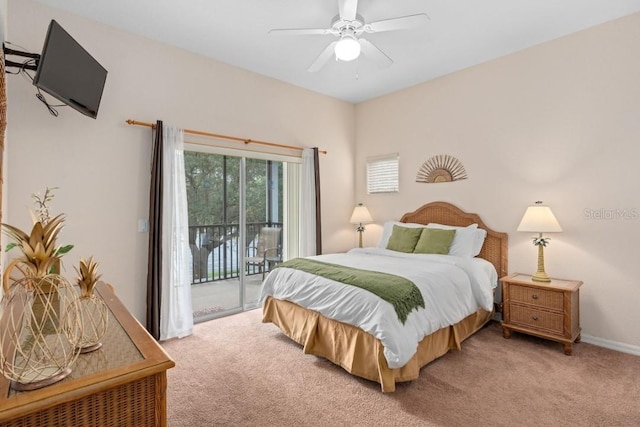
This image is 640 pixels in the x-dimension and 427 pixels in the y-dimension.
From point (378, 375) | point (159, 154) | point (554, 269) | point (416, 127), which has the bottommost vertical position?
point (378, 375)

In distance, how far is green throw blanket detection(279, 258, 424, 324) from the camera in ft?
7.60

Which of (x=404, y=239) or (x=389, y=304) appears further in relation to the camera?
(x=404, y=239)

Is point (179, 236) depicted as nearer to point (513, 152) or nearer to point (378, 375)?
point (378, 375)

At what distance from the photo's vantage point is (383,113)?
195 inches

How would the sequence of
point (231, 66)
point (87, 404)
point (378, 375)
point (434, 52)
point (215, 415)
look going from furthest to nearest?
point (231, 66), point (434, 52), point (378, 375), point (215, 415), point (87, 404)

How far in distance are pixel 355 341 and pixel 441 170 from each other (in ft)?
8.97

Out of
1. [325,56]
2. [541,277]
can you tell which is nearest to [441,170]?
[541,277]

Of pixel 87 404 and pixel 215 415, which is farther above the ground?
pixel 87 404

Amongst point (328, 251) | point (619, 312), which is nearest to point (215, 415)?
point (328, 251)

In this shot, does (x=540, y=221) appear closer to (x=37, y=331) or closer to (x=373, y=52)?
(x=373, y=52)

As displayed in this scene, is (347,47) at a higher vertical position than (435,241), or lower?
higher

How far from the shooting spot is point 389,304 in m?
2.28

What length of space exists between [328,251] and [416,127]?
2206 mm

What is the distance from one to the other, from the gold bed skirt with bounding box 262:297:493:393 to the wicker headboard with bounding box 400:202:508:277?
0.72 meters
